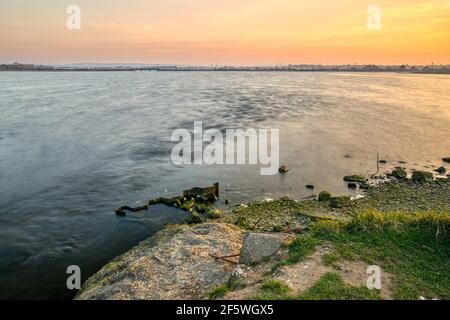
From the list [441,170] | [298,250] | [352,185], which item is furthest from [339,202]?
[441,170]

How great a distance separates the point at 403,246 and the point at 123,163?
990 inches

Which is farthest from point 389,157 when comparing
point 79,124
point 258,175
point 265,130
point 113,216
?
point 79,124

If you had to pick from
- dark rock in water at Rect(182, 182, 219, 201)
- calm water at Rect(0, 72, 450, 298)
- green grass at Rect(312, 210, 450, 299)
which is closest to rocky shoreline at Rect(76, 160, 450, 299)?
green grass at Rect(312, 210, 450, 299)

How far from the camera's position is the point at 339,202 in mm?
21188

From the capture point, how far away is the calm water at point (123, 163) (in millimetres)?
17562

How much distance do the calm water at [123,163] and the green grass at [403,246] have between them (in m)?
9.94

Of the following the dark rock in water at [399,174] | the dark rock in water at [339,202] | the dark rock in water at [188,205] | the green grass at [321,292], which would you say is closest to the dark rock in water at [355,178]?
the dark rock in water at [399,174]

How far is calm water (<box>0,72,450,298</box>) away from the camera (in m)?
17.6

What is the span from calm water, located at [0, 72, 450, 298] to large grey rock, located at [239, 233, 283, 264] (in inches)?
284

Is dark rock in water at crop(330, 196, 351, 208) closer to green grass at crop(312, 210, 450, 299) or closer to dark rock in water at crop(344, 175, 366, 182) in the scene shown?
dark rock in water at crop(344, 175, 366, 182)

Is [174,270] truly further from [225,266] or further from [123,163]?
[123,163]

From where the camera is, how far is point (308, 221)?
1808 centimetres
